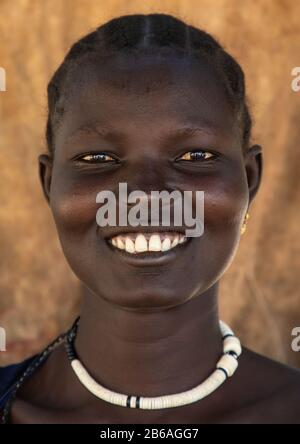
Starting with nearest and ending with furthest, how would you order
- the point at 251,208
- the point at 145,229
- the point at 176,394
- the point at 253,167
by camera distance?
the point at 145,229, the point at 176,394, the point at 253,167, the point at 251,208

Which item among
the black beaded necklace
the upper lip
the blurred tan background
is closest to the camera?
the upper lip

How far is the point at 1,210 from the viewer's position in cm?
218

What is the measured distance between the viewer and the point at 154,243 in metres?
1.27

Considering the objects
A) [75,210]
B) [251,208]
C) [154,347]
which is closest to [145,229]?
[75,210]

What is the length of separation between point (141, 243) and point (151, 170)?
0.13m

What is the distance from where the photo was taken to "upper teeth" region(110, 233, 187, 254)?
1.27 meters

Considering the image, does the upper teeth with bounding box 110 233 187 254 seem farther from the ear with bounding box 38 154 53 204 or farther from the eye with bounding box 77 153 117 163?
the ear with bounding box 38 154 53 204

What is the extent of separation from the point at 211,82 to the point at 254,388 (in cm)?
60

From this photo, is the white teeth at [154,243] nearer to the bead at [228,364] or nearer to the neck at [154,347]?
the neck at [154,347]

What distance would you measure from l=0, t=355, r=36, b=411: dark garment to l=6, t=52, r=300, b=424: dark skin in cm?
5

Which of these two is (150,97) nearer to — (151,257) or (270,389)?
(151,257)

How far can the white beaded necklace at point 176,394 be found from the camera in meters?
1.37

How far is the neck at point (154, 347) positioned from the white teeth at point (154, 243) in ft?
0.52

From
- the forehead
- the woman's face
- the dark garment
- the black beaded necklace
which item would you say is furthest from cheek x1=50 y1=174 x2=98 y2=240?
the dark garment
